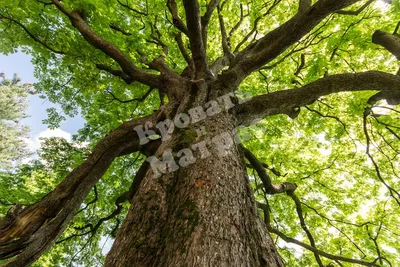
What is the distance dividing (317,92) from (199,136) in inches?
85.6

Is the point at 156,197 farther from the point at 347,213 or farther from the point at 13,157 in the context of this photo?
the point at 13,157

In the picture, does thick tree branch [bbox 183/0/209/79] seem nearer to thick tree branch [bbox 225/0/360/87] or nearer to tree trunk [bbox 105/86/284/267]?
thick tree branch [bbox 225/0/360/87]

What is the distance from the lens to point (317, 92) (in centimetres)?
365

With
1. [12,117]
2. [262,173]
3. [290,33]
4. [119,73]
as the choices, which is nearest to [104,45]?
[119,73]

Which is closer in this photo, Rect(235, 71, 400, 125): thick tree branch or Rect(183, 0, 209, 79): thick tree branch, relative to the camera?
Rect(183, 0, 209, 79): thick tree branch

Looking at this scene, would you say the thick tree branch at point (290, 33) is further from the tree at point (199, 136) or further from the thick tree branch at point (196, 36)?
the thick tree branch at point (196, 36)

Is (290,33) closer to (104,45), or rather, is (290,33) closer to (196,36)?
(196,36)

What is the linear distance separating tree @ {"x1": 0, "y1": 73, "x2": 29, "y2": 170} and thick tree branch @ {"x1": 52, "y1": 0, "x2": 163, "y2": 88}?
40.8 m

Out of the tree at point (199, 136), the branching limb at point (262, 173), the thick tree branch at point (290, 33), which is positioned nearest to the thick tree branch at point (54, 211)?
the tree at point (199, 136)

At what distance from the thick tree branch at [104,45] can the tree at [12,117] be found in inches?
1605

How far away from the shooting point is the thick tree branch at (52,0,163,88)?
4.26 meters

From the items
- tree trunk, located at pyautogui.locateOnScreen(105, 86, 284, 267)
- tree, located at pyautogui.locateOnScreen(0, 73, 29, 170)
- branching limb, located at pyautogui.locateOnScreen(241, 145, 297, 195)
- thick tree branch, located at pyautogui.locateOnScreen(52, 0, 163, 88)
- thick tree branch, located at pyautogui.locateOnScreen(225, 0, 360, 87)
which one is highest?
tree, located at pyautogui.locateOnScreen(0, 73, 29, 170)

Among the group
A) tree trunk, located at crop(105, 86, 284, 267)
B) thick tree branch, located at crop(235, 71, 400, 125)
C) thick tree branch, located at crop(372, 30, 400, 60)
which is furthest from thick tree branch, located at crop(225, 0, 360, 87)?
tree trunk, located at crop(105, 86, 284, 267)

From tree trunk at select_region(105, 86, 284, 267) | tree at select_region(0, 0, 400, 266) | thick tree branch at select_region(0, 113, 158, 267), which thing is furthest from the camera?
thick tree branch at select_region(0, 113, 158, 267)
